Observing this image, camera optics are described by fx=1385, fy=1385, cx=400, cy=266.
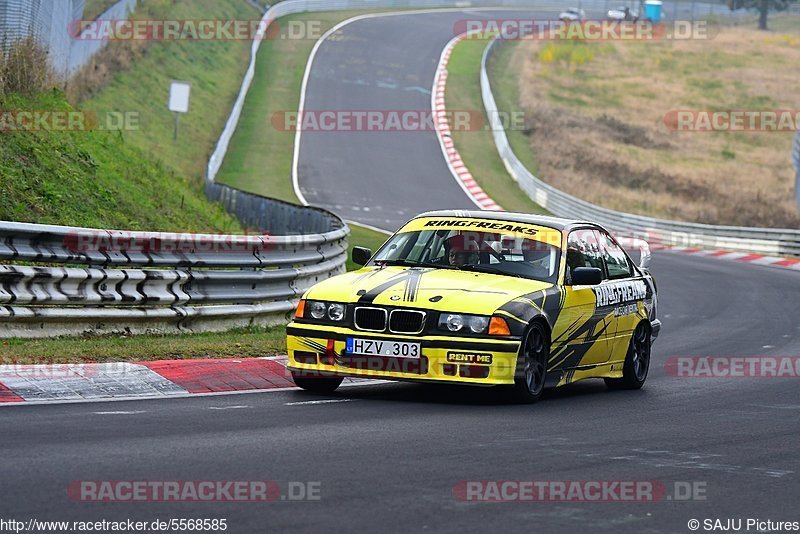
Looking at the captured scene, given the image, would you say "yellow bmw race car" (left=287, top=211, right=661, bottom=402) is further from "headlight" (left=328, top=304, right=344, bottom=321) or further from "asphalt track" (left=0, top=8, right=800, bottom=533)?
"asphalt track" (left=0, top=8, right=800, bottom=533)

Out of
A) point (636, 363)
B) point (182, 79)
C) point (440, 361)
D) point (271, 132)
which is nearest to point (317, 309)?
point (440, 361)

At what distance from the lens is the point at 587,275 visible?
11289mm

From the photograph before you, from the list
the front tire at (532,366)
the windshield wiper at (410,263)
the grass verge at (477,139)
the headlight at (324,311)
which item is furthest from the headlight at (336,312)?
the grass verge at (477,139)

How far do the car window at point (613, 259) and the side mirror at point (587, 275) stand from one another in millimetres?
1184

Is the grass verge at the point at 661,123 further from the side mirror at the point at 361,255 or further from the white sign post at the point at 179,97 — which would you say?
the side mirror at the point at 361,255

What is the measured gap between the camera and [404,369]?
10367 mm

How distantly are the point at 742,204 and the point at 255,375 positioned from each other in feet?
130

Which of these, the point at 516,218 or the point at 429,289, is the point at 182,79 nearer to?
the point at 516,218

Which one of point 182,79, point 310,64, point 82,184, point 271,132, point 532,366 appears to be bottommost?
point 271,132

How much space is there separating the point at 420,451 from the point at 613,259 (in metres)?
5.05

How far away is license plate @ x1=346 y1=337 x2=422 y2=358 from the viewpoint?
10344mm

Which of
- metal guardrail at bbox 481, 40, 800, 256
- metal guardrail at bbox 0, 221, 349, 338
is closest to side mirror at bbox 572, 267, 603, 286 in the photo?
metal guardrail at bbox 0, 221, 349, 338

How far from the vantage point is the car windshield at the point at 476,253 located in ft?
37.5

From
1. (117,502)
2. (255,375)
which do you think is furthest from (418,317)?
(117,502)
